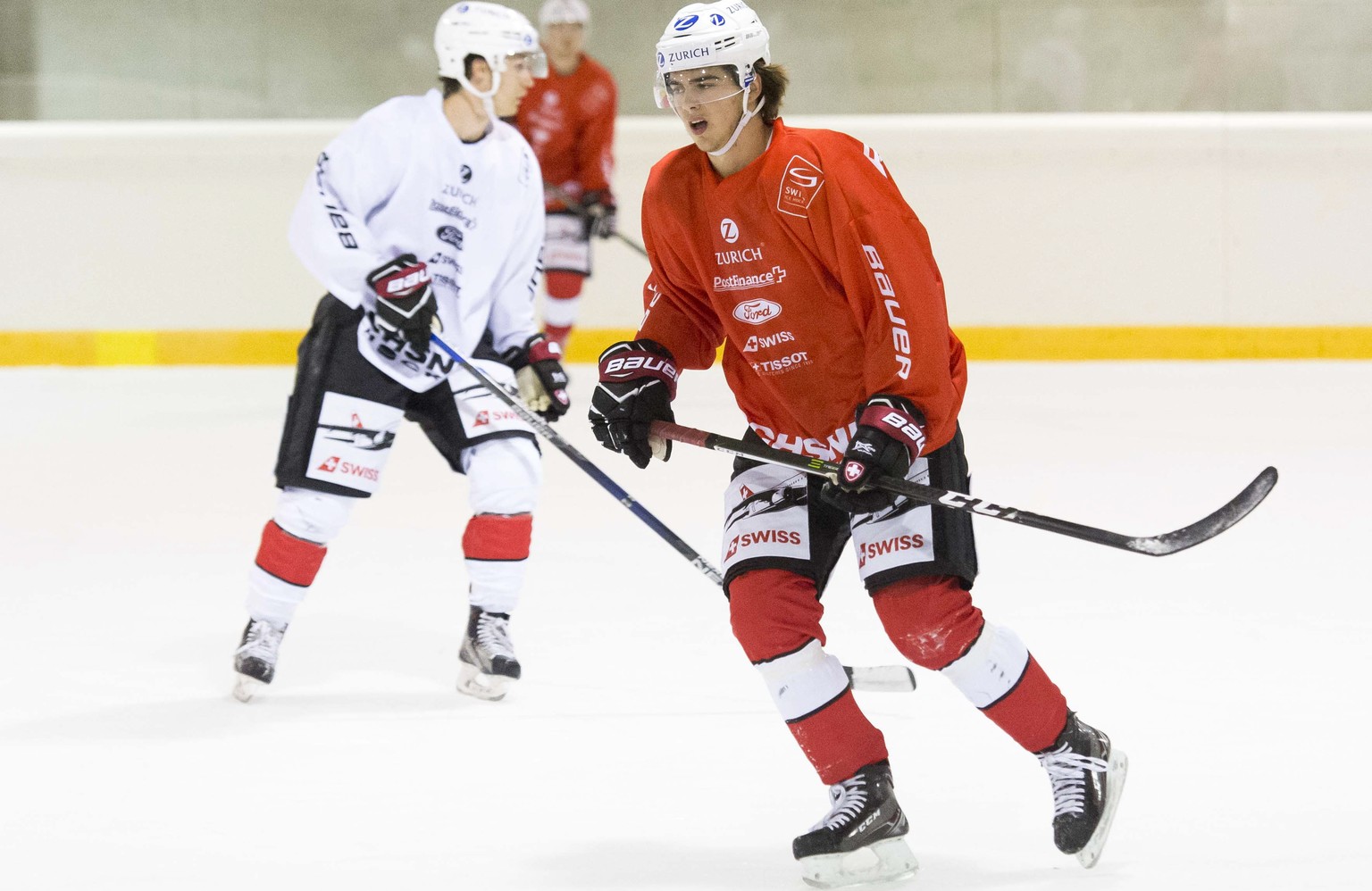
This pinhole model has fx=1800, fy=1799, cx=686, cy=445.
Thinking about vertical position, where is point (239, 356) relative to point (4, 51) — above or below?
below

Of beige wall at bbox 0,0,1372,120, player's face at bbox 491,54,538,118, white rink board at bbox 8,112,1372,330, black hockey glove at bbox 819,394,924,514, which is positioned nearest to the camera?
black hockey glove at bbox 819,394,924,514

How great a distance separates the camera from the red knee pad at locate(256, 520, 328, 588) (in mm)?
3314

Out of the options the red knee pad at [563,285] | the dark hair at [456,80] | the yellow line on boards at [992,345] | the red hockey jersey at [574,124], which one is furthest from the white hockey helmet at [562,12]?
the dark hair at [456,80]

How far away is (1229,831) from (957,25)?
6.49 m

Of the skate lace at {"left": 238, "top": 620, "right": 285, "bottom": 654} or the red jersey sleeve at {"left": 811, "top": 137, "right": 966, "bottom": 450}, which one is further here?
the skate lace at {"left": 238, "top": 620, "right": 285, "bottom": 654}

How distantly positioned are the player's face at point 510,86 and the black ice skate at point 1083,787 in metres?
1.65

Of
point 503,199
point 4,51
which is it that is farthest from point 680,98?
point 4,51

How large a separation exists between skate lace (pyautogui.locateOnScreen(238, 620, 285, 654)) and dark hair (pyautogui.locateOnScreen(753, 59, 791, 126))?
1499 mm

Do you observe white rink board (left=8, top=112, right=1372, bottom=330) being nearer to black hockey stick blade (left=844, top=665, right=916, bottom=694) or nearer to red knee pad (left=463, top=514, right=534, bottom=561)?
red knee pad (left=463, top=514, right=534, bottom=561)

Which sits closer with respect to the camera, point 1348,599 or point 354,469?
point 354,469

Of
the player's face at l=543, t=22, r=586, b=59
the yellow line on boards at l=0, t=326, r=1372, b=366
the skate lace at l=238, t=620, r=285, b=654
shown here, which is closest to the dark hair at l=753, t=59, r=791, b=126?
the skate lace at l=238, t=620, r=285, b=654

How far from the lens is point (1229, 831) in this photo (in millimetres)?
2453

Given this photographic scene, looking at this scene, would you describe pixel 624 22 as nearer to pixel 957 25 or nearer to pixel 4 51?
pixel 957 25

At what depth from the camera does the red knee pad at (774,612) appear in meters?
2.31
